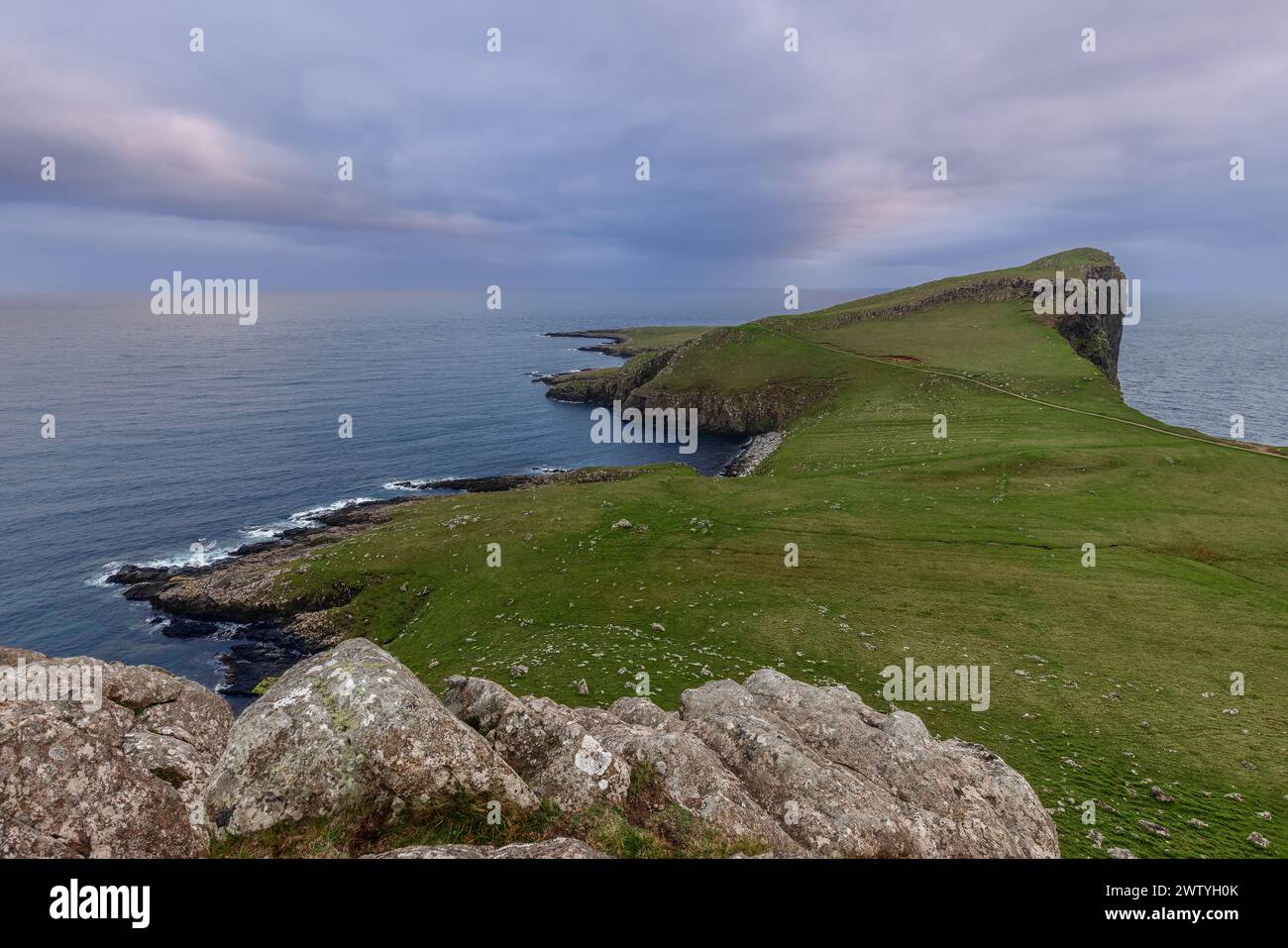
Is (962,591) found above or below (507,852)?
below

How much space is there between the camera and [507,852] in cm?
1030

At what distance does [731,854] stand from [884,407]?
10129 cm

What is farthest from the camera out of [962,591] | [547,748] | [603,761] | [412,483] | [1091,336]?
[1091,336]

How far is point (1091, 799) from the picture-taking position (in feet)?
69.2

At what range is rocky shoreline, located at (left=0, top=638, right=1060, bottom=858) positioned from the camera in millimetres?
10789

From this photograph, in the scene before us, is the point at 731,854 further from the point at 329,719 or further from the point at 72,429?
the point at 72,429

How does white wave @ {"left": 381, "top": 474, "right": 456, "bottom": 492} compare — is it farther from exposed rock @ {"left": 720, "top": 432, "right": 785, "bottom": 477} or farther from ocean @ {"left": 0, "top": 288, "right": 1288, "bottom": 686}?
exposed rock @ {"left": 720, "top": 432, "right": 785, "bottom": 477}

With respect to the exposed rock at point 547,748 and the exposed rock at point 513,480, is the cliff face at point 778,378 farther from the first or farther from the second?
the exposed rock at point 547,748

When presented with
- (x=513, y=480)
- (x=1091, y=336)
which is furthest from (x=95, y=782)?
(x=1091, y=336)

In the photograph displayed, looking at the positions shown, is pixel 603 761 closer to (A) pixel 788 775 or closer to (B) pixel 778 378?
(A) pixel 788 775

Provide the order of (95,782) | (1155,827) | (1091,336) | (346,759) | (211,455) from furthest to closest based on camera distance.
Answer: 1. (1091,336)
2. (211,455)
3. (1155,827)
4. (346,759)
5. (95,782)

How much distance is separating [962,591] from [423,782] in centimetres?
4061

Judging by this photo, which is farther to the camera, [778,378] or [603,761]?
[778,378]

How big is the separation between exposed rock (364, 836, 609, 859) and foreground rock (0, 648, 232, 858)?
4224 mm
